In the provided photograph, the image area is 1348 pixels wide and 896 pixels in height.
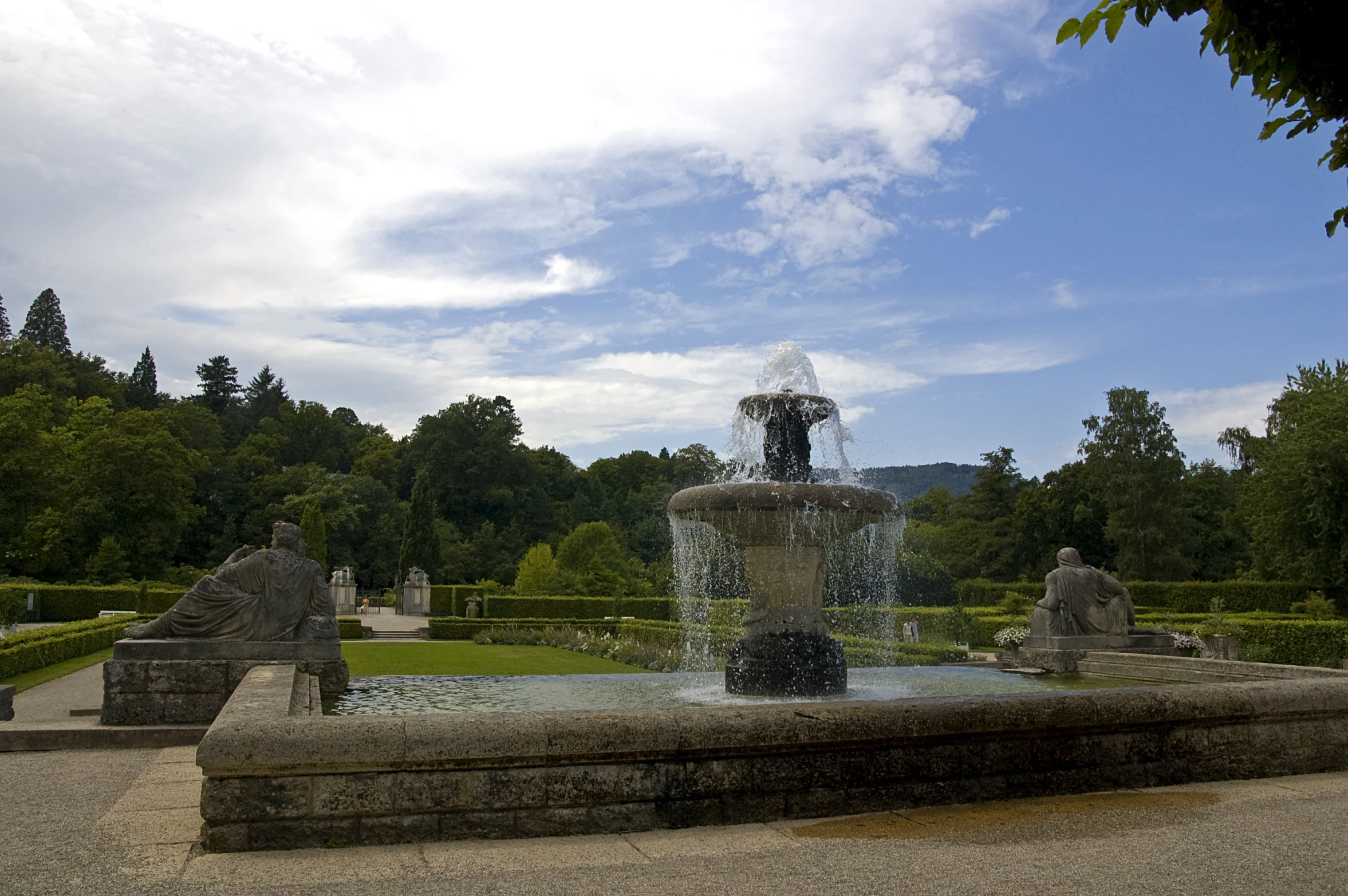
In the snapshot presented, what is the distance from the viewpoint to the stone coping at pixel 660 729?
4.44 metres

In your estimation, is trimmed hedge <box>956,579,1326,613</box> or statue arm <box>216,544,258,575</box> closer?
statue arm <box>216,544,258,575</box>

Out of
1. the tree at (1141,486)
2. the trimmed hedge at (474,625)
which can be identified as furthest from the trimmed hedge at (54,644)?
the tree at (1141,486)

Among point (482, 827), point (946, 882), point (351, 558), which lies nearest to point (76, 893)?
point (482, 827)

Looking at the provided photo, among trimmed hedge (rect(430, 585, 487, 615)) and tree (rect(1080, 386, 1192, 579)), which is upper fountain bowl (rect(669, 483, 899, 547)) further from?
tree (rect(1080, 386, 1192, 579))

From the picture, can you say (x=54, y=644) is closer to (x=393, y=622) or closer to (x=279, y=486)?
(x=393, y=622)

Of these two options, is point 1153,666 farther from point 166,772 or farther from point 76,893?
point 76,893

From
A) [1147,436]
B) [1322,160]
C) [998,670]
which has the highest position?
[1147,436]

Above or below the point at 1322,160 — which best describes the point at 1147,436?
above

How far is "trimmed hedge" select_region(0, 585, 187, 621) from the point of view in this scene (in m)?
33.4

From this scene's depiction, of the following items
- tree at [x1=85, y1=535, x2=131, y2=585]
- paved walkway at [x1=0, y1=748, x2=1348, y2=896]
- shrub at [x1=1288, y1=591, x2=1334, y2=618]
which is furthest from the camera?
tree at [x1=85, y1=535, x2=131, y2=585]

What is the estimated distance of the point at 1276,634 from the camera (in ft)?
60.5

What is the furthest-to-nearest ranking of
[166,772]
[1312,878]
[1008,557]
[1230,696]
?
[1008,557], [166,772], [1230,696], [1312,878]

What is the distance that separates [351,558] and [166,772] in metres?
62.4

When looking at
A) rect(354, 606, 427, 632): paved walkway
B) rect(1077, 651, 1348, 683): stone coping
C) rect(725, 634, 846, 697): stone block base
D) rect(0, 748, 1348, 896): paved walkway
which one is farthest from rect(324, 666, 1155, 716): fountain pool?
rect(354, 606, 427, 632): paved walkway
